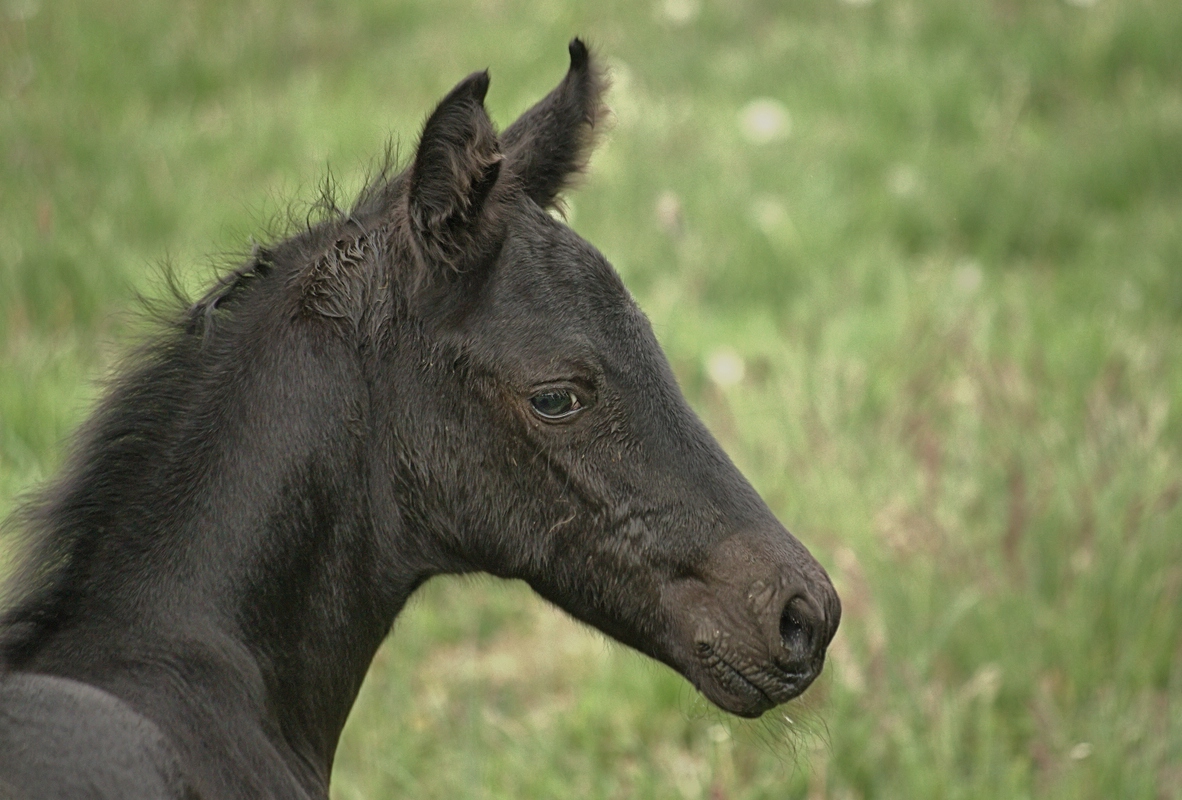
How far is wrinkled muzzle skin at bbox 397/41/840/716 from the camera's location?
217 cm

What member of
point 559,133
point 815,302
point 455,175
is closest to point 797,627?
point 455,175

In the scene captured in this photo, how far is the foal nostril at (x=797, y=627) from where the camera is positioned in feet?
7.04

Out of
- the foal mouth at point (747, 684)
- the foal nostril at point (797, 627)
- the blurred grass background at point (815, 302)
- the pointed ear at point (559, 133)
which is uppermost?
the pointed ear at point (559, 133)

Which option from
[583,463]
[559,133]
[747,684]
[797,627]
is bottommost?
[747,684]

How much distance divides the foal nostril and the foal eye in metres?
0.50

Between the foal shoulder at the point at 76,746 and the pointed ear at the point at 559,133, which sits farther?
the pointed ear at the point at 559,133

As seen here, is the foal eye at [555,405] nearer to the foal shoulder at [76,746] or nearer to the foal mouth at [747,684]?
the foal mouth at [747,684]

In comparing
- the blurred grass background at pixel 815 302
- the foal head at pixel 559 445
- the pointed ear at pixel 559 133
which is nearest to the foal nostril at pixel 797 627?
the foal head at pixel 559 445

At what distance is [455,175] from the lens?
84.7 inches

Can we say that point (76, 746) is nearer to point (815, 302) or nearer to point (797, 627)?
point (797, 627)

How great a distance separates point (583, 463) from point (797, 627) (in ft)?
1.52

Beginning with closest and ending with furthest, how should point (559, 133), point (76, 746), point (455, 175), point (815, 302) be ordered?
1. point (76, 746)
2. point (455, 175)
3. point (559, 133)
4. point (815, 302)

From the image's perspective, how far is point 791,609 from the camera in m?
2.15

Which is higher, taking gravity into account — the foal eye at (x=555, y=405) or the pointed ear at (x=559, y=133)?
the pointed ear at (x=559, y=133)
